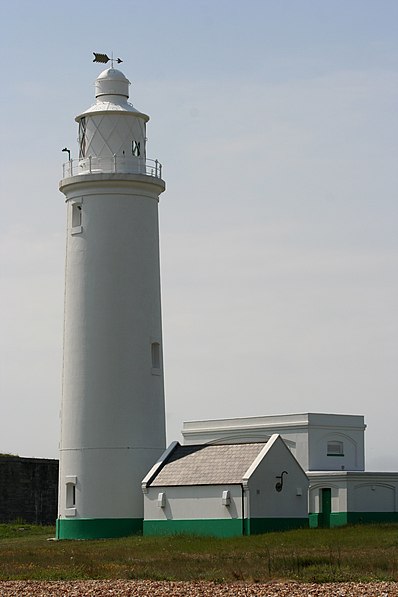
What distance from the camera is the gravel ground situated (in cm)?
2116

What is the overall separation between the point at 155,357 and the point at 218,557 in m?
12.7

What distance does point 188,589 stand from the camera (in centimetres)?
2214

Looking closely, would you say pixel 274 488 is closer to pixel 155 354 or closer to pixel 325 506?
pixel 155 354

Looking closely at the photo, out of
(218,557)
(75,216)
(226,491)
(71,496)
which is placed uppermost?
(75,216)

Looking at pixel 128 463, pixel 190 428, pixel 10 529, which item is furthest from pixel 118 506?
pixel 190 428

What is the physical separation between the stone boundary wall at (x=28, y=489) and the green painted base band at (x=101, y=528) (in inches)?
356

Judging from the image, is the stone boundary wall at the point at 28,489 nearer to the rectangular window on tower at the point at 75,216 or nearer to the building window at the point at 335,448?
the building window at the point at 335,448

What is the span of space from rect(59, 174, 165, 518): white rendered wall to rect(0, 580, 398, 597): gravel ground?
1537cm

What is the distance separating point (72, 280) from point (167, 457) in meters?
6.38

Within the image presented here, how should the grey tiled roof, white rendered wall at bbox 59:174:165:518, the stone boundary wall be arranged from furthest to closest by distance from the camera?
the stone boundary wall, white rendered wall at bbox 59:174:165:518, the grey tiled roof

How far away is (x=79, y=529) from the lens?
39062 millimetres

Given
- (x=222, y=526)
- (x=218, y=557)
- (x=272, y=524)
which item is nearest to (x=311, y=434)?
(x=272, y=524)

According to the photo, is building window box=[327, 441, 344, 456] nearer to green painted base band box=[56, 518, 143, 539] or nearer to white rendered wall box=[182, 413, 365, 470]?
white rendered wall box=[182, 413, 365, 470]

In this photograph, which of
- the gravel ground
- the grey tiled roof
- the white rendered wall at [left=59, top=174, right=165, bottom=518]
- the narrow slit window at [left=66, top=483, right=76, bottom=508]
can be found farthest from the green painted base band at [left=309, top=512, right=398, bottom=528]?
the gravel ground
